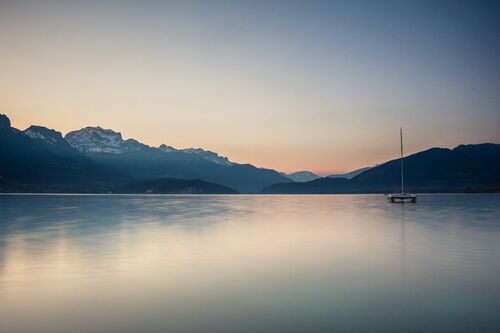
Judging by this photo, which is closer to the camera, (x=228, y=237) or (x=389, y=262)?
(x=389, y=262)

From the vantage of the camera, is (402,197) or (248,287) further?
(402,197)

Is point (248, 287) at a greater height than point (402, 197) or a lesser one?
lesser

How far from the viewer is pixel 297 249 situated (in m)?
35.6

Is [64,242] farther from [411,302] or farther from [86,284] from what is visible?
[411,302]

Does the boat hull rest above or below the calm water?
above


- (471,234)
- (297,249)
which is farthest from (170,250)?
(471,234)

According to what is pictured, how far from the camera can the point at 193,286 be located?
20.8 meters

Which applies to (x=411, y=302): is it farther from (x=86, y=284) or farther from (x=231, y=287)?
(x=86, y=284)

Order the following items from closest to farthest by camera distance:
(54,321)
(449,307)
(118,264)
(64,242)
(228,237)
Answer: (54,321) → (449,307) → (118,264) → (64,242) → (228,237)

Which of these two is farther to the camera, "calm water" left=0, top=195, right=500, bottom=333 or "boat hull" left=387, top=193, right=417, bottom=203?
"boat hull" left=387, top=193, right=417, bottom=203

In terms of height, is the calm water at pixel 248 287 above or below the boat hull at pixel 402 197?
below

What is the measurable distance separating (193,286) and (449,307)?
440 inches

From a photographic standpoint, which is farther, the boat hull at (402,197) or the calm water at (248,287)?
the boat hull at (402,197)

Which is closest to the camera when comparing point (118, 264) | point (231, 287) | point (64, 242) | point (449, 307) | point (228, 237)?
point (449, 307)
